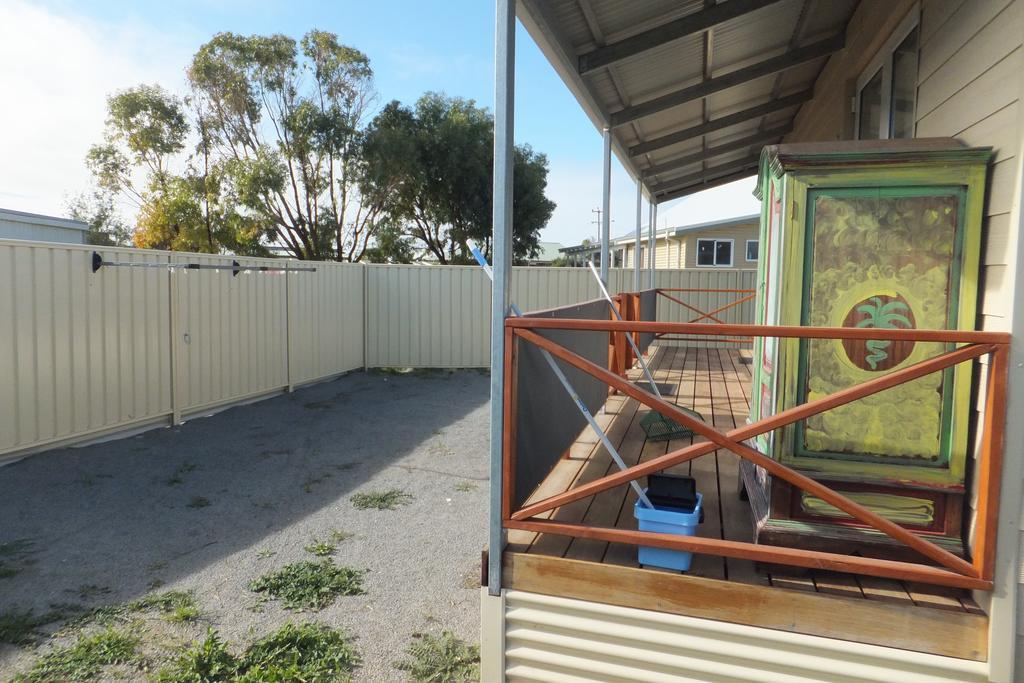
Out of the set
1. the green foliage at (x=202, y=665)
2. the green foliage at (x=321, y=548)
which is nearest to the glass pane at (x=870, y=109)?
the green foliage at (x=321, y=548)

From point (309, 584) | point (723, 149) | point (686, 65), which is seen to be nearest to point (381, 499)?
point (309, 584)

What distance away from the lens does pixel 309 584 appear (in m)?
3.54

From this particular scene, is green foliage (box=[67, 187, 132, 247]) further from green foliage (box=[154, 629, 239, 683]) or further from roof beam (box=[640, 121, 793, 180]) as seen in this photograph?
green foliage (box=[154, 629, 239, 683])

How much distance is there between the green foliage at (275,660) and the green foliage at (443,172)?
18998 mm

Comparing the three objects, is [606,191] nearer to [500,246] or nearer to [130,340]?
[500,246]

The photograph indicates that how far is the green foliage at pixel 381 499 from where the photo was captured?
4.79m

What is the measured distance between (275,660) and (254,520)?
181 cm

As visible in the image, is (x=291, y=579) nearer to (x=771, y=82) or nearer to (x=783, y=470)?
(x=783, y=470)

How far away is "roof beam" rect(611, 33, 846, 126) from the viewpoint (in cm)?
510

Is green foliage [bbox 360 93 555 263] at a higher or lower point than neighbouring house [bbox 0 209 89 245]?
higher

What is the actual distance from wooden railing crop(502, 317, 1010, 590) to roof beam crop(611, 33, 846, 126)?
3353mm

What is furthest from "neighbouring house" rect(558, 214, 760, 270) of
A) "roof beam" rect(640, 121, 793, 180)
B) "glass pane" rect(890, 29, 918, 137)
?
"glass pane" rect(890, 29, 918, 137)

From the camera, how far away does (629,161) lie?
7.05 m

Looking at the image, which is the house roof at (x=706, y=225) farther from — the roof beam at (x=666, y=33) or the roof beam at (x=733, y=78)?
the roof beam at (x=666, y=33)
